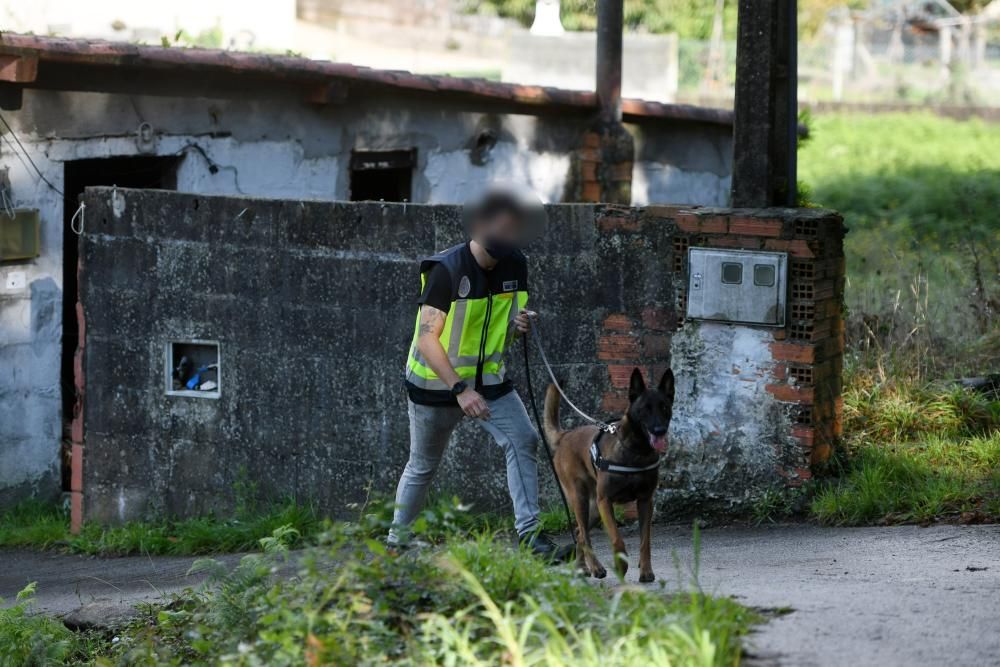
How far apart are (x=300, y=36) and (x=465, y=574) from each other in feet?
91.7

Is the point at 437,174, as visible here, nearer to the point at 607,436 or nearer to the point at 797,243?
the point at 797,243

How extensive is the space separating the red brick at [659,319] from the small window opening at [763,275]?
55 cm

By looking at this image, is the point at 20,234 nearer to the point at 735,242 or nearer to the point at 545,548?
the point at 735,242

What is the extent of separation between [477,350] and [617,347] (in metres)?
1.95

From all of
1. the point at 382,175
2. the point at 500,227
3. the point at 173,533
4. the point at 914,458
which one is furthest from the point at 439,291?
the point at 382,175

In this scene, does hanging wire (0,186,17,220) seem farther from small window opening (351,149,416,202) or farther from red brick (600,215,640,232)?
red brick (600,215,640,232)

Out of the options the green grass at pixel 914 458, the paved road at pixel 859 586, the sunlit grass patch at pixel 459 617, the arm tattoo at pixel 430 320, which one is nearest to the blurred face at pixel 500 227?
the arm tattoo at pixel 430 320

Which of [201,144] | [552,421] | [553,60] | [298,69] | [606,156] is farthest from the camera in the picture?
[553,60]

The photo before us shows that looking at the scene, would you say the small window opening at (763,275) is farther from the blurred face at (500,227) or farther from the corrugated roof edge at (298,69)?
the corrugated roof edge at (298,69)

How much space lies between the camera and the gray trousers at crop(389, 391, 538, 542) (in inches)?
253

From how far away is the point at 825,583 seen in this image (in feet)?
19.5

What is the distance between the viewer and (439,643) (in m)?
4.61

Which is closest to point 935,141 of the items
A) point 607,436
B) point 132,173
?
point 132,173

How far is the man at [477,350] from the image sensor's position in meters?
6.17
